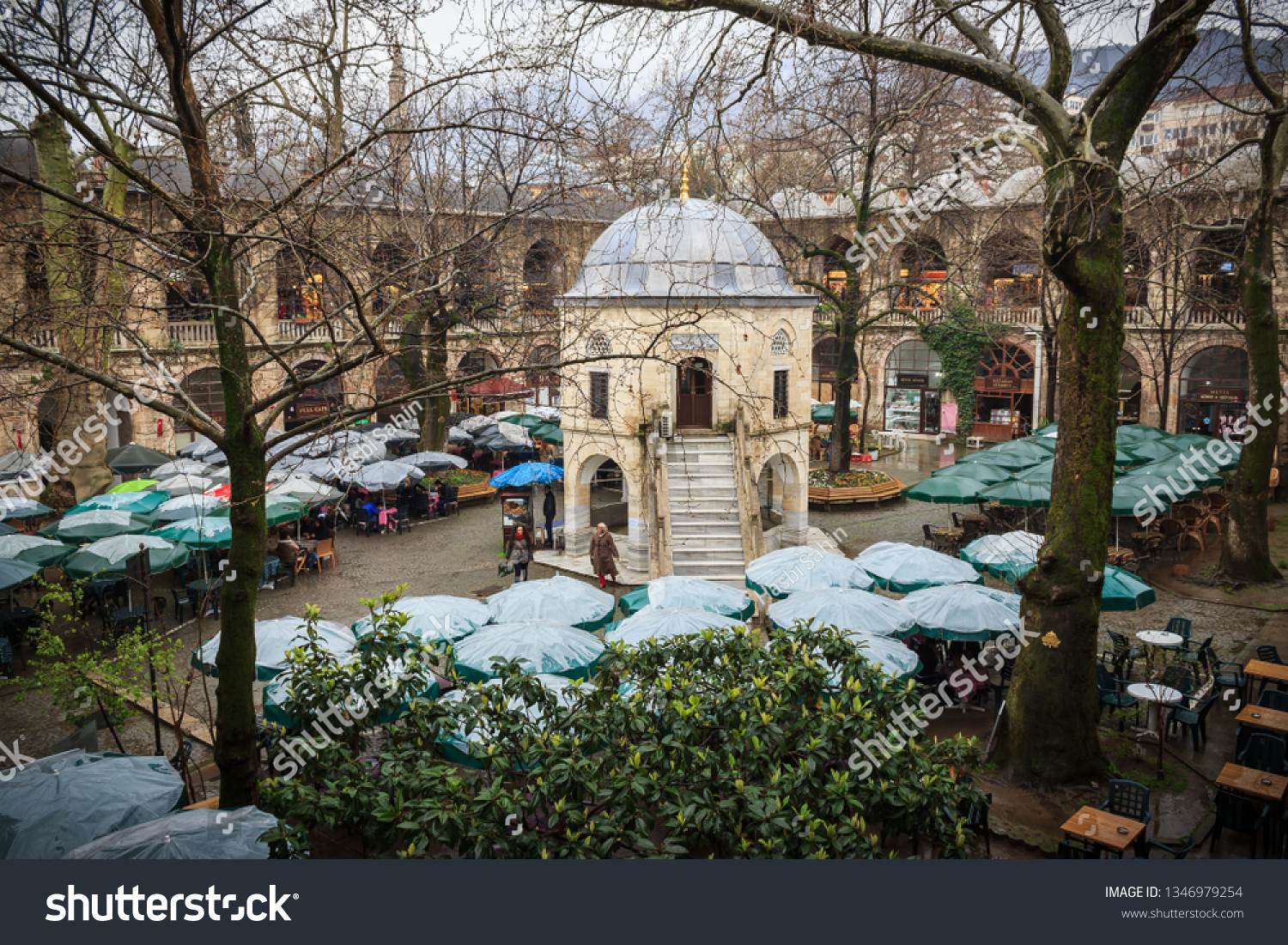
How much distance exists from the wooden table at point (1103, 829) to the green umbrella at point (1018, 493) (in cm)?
1125

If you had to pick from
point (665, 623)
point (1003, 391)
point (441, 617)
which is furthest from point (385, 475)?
point (1003, 391)

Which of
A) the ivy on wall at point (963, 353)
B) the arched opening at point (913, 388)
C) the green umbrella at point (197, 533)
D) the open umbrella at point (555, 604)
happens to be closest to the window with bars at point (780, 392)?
the open umbrella at point (555, 604)

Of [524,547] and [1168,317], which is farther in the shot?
[1168,317]

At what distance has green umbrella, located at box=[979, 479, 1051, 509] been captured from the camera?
19.0 m

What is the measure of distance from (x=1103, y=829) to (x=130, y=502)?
61.6 ft

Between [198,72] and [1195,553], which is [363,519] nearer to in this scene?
[198,72]

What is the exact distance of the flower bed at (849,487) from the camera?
26469mm

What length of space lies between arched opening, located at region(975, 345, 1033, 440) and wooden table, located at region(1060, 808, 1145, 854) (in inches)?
1375

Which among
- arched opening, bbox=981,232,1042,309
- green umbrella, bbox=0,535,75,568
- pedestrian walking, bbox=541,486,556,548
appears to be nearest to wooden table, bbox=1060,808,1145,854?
green umbrella, bbox=0,535,75,568

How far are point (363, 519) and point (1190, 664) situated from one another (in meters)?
A: 19.0

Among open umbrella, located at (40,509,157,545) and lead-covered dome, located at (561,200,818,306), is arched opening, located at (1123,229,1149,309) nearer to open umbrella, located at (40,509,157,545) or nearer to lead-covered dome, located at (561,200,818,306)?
lead-covered dome, located at (561,200,818,306)

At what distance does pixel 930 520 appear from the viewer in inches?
981

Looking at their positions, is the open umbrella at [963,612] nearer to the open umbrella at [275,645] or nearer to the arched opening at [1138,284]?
the open umbrella at [275,645]

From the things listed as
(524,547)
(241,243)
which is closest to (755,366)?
(524,547)
